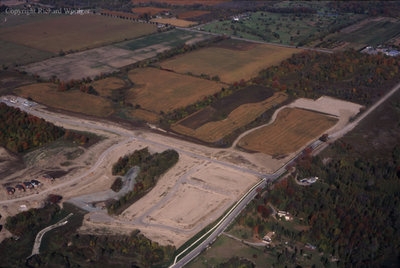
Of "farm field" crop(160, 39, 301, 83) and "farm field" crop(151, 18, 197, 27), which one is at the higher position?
"farm field" crop(151, 18, 197, 27)

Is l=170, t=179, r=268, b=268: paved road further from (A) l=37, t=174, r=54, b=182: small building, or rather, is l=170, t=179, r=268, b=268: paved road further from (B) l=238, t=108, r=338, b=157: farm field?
(A) l=37, t=174, r=54, b=182: small building

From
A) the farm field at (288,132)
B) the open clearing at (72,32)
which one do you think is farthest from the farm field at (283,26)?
the farm field at (288,132)

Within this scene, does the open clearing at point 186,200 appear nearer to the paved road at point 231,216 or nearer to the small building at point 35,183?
the paved road at point 231,216

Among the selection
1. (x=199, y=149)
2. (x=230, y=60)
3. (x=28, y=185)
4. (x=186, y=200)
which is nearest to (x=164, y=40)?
(x=230, y=60)

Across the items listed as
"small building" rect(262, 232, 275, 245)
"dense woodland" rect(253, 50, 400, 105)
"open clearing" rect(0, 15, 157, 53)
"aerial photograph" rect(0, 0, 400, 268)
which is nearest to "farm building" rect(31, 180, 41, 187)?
"aerial photograph" rect(0, 0, 400, 268)

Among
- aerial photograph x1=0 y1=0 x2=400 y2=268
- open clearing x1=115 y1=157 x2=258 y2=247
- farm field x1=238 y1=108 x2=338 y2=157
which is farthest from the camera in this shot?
farm field x1=238 y1=108 x2=338 y2=157

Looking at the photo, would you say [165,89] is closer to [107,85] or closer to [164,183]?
[107,85]
